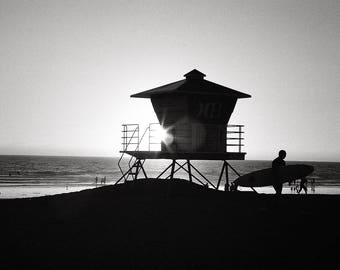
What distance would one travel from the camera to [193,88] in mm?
25844

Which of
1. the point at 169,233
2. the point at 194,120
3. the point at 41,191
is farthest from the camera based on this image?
the point at 41,191

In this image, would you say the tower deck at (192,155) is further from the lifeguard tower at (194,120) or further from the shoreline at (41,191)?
the shoreline at (41,191)

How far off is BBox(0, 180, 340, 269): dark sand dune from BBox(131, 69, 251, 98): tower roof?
5.56 m

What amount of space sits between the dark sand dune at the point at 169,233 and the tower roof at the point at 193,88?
5556 mm

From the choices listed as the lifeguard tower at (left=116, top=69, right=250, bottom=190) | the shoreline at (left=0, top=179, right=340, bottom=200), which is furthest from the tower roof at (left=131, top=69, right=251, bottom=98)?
the shoreline at (left=0, top=179, right=340, bottom=200)

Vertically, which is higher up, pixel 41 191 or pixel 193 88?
pixel 193 88

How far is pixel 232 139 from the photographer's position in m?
26.7

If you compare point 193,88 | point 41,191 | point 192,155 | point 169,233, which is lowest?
point 41,191

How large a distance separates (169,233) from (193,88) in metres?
11.1

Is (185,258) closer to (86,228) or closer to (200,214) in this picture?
(86,228)

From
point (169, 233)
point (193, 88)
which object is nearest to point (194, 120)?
point (193, 88)

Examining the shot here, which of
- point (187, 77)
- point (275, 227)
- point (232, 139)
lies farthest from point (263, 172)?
point (275, 227)

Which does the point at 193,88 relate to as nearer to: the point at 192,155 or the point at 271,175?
the point at 192,155

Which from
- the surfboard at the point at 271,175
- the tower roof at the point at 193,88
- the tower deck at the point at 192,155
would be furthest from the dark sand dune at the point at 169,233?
the tower roof at the point at 193,88
